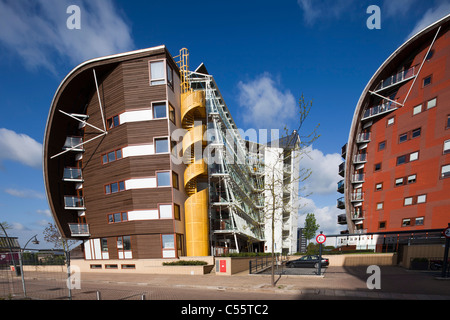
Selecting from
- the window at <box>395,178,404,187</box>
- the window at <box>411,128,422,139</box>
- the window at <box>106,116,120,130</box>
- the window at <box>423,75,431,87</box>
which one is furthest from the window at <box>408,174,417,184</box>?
the window at <box>106,116,120,130</box>

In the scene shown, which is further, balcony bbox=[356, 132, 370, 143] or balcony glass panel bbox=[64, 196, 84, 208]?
balcony bbox=[356, 132, 370, 143]

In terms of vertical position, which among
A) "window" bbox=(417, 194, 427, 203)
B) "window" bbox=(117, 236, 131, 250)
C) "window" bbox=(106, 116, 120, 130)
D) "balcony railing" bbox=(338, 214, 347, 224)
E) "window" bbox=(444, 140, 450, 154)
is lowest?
"balcony railing" bbox=(338, 214, 347, 224)

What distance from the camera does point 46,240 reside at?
35.8 meters

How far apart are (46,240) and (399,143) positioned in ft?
173

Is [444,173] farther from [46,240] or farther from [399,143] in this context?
[46,240]

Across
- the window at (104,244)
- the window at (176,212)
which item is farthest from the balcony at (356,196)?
the window at (104,244)

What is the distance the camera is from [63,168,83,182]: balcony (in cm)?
2624

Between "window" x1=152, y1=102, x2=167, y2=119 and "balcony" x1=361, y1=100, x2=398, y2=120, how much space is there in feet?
93.2

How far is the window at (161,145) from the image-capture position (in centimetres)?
2242

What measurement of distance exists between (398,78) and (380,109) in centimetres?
428

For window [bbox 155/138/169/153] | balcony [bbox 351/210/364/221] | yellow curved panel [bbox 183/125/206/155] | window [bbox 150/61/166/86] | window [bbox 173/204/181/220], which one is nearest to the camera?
window [bbox 173/204/181/220]

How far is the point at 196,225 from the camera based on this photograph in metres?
23.1

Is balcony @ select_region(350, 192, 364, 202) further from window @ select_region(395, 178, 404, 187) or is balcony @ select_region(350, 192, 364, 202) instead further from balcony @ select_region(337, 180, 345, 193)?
balcony @ select_region(337, 180, 345, 193)

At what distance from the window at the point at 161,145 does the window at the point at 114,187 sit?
493cm
